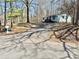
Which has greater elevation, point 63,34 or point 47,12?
point 47,12

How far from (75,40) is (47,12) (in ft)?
111

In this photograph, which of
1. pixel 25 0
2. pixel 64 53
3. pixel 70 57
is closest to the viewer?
pixel 70 57

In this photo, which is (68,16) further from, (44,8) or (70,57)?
(70,57)

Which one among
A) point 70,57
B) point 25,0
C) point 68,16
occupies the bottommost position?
point 70,57

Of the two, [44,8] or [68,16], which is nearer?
[68,16]

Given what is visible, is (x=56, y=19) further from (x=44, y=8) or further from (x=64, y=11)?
(x=44, y=8)

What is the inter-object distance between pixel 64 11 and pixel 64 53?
2941 centimetres

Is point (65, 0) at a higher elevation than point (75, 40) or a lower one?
higher

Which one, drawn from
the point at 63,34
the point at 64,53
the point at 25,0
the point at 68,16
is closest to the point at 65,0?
the point at 68,16

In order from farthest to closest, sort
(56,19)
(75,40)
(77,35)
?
(56,19)
(77,35)
(75,40)

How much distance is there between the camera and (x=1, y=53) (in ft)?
30.1

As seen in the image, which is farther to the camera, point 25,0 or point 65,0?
point 65,0

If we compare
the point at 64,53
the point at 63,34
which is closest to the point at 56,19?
the point at 63,34

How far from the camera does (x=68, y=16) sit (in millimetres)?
35125
